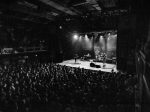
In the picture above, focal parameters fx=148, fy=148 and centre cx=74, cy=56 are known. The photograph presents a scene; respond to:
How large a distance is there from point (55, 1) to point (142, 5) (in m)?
7.32

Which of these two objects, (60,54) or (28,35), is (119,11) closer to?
(60,54)

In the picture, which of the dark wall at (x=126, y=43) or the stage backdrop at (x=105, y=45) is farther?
the stage backdrop at (x=105, y=45)

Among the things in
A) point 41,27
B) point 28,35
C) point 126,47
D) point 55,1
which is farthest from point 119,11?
point 28,35

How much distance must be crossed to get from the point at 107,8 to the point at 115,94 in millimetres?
9642

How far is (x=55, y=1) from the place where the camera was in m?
11.0

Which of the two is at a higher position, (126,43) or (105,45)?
(105,45)

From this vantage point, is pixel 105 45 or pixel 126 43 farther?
pixel 105 45

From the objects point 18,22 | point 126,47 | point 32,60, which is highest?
point 18,22

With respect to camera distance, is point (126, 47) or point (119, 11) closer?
point (119, 11)

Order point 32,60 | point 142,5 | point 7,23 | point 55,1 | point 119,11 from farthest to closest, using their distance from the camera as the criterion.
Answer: point 32,60 < point 7,23 < point 119,11 < point 142,5 < point 55,1

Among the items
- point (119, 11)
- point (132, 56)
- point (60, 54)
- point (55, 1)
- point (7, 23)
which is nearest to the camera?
point (55, 1)

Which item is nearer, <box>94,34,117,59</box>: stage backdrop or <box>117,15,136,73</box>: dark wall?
<box>117,15,136,73</box>: dark wall

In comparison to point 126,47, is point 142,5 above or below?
above

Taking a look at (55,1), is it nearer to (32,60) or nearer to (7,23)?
(7,23)
